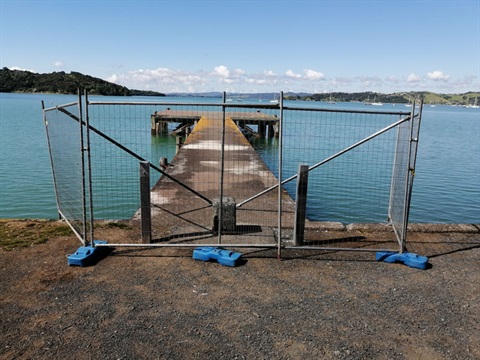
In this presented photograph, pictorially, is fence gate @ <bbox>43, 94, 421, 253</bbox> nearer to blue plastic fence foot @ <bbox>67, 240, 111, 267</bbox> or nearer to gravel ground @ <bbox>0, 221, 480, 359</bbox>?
blue plastic fence foot @ <bbox>67, 240, 111, 267</bbox>

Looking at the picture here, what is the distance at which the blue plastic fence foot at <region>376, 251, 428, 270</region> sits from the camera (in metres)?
6.55

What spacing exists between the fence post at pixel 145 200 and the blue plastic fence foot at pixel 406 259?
13.2 feet

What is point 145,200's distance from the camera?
6.89m

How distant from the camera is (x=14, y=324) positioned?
4.65 meters

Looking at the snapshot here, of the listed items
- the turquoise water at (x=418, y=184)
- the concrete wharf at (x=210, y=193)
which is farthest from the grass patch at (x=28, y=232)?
the turquoise water at (x=418, y=184)

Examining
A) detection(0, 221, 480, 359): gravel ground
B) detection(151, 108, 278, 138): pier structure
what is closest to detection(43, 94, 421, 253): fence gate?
detection(0, 221, 480, 359): gravel ground

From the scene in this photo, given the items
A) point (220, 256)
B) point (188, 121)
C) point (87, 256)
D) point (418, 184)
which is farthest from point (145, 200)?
point (188, 121)

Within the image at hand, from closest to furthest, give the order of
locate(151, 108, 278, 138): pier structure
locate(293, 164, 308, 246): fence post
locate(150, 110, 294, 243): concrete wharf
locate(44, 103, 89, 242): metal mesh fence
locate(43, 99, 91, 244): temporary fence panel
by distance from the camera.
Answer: locate(43, 99, 91, 244): temporary fence panel
locate(44, 103, 89, 242): metal mesh fence
locate(293, 164, 308, 246): fence post
locate(150, 110, 294, 243): concrete wharf
locate(151, 108, 278, 138): pier structure

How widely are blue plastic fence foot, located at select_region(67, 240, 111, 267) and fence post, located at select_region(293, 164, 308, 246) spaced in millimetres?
3360

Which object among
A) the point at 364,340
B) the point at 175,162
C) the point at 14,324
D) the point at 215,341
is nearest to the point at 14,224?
the point at 14,324

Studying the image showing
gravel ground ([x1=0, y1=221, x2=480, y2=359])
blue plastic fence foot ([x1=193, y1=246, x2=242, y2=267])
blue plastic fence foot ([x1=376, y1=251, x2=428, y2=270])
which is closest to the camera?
gravel ground ([x1=0, y1=221, x2=480, y2=359])

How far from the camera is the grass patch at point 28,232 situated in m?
7.14

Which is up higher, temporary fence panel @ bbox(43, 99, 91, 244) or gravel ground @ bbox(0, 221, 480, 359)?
temporary fence panel @ bbox(43, 99, 91, 244)

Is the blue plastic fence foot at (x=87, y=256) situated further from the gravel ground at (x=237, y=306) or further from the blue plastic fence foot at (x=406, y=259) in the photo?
the blue plastic fence foot at (x=406, y=259)
